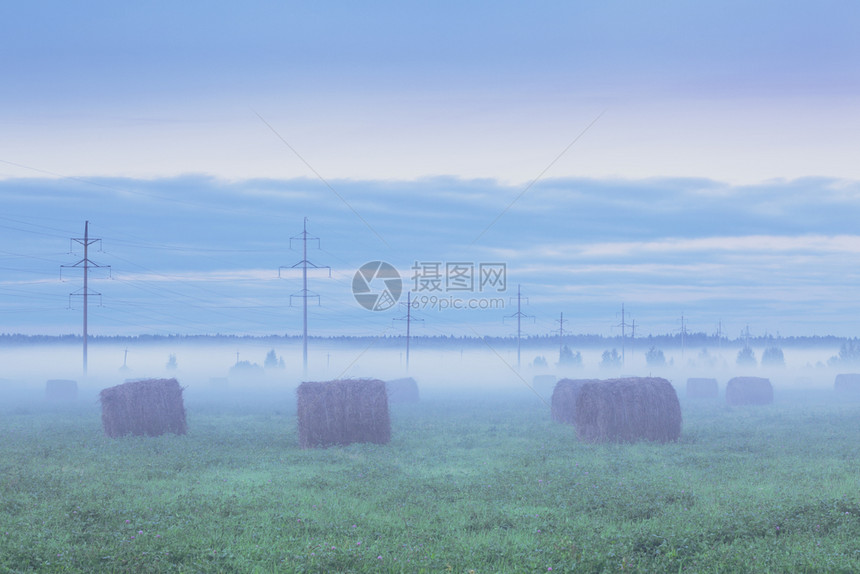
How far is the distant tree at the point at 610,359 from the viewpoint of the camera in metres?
149

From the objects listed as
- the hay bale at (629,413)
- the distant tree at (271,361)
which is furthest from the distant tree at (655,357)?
the hay bale at (629,413)

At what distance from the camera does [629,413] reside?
984 inches

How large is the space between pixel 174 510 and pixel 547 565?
24.2ft

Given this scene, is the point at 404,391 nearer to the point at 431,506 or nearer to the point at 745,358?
the point at 431,506

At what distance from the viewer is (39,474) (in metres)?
17.3

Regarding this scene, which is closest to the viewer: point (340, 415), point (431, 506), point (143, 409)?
point (431, 506)

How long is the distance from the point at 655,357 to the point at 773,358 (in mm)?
30765

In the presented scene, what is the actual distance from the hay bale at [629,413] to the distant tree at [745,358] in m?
151

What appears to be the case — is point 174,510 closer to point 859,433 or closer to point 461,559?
point 461,559

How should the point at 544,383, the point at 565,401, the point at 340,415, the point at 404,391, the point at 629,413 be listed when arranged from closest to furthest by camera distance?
the point at 340,415 < the point at 629,413 < the point at 565,401 < the point at 404,391 < the point at 544,383

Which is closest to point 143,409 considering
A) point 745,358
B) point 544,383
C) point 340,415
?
point 340,415

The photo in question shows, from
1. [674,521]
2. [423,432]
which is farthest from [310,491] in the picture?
[423,432]

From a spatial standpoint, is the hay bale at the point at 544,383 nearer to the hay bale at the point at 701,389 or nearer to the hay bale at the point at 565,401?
the hay bale at the point at 701,389

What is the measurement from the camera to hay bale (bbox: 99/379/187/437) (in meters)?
26.3
